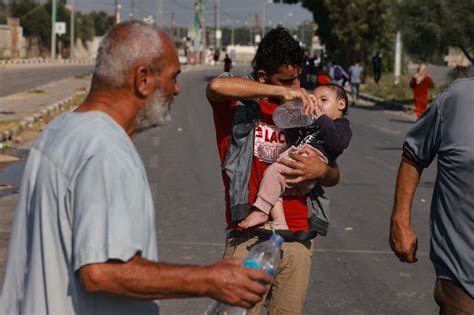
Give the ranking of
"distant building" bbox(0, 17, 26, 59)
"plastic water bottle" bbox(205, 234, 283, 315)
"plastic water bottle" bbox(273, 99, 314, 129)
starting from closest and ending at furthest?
"plastic water bottle" bbox(205, 234, 283, 315)
"plastic water bottle" bbox(273, 99, 314, 129)
"distant building" bbox(0, 17, 26, 59)

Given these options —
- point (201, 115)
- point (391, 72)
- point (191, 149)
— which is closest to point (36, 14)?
point (391, 72)

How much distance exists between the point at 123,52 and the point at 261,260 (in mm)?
793

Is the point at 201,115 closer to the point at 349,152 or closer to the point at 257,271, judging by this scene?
the point at 349,152

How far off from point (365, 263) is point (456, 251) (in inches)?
190

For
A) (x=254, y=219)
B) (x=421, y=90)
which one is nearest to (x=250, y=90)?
(x=254, y=219)

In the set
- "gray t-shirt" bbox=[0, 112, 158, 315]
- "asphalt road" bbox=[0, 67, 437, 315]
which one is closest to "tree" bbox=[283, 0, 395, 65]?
"asphalt road" bbox=[0, 67, 437, 315]

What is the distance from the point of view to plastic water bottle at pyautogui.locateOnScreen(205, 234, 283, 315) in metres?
3.13

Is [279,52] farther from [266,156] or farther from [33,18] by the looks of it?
[33,18]

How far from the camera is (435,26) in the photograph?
1299 inches

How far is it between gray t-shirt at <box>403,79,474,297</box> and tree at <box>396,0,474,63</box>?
28.2 meters

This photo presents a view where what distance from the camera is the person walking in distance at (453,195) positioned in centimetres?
418

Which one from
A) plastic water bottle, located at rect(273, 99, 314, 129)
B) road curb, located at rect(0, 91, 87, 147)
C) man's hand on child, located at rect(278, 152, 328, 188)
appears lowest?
road curb, located at rect(0, 91, 87, 147)

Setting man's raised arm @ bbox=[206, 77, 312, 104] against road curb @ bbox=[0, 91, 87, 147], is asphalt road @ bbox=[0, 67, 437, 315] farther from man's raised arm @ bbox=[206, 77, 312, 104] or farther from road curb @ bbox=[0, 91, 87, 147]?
man's raised arm @ bbox=[206, 77, 312, 104]

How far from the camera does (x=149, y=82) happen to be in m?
3.03
